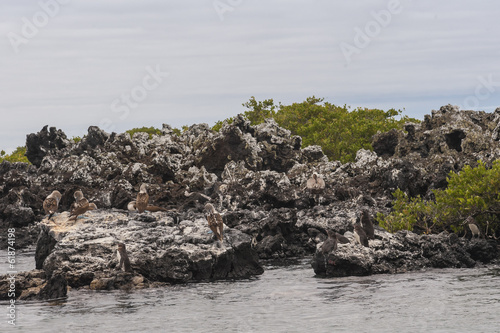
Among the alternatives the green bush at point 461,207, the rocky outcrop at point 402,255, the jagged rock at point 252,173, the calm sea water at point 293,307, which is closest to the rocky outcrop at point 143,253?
the calm sea water at point 293,307

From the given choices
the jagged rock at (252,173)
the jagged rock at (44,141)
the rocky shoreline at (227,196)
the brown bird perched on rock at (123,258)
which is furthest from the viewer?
the jagged rock at (44,141)

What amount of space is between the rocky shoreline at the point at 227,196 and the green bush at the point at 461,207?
1.53 m

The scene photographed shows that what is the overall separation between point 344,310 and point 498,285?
5.23 m

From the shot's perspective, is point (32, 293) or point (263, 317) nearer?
point (263, 317)

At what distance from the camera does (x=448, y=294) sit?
18.0 meters

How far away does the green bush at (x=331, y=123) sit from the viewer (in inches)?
2515

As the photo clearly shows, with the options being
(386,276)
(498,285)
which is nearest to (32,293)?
(386,276)

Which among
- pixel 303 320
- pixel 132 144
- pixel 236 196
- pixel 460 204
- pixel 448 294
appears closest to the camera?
pixel 303 320

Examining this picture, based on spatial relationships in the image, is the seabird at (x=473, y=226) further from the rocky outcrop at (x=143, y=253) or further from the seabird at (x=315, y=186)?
the seabird at (x=315, y=186)

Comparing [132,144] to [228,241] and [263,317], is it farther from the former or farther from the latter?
[263,317]

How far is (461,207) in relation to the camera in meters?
24.4

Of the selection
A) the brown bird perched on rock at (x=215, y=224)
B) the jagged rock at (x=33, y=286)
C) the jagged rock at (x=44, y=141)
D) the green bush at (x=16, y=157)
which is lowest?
the jagged rock at (x=33, y=286)

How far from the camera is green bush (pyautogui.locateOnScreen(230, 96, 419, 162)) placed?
63875 millimetres

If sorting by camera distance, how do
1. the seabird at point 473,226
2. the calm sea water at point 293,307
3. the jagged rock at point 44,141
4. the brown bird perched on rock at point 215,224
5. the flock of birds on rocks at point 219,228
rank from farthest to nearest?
the jagged rock at point 44,141 < the seabird at point 473,226 < the brown bird perched on rock at point 215,224 < the flock of birds on rocks at point 219,228 < the calm sea water at point 293,307
